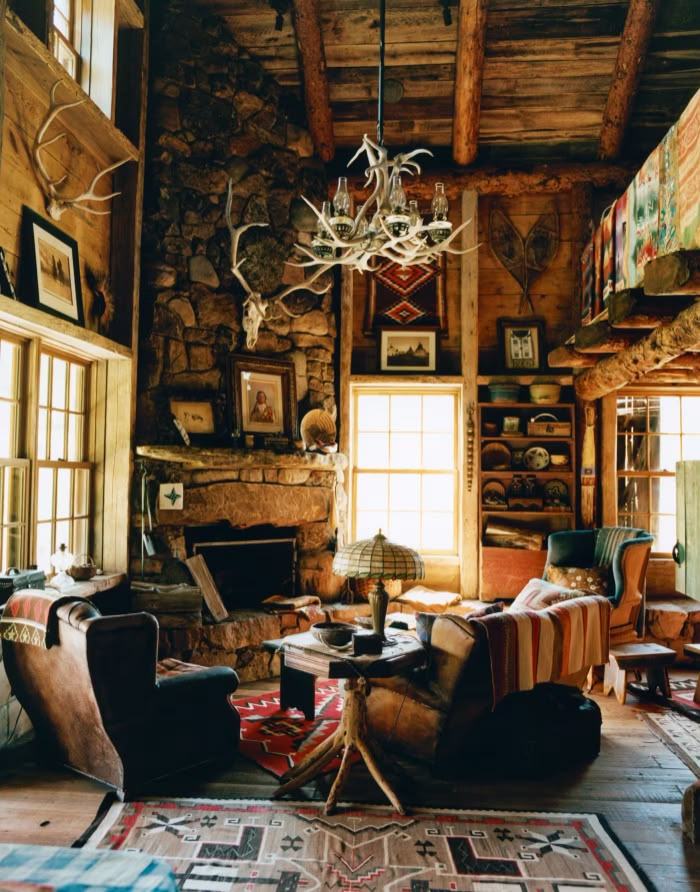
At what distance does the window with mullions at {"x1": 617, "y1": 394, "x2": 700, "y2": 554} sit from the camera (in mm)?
6867

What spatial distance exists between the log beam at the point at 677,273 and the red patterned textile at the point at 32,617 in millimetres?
3237

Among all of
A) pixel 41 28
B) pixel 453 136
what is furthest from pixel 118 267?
pixel 453 136

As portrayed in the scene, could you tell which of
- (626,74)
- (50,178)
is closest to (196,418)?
(50,178)

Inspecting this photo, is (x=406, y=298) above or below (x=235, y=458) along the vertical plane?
above

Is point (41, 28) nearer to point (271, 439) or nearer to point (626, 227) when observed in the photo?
point (271, 439)

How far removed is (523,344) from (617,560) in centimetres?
231

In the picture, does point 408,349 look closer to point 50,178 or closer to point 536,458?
point 536,458

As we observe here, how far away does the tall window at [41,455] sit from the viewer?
432 cm

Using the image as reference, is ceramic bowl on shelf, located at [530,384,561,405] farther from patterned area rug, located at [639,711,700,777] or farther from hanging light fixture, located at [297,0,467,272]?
patterned area rug, located at [639,711,700,777]

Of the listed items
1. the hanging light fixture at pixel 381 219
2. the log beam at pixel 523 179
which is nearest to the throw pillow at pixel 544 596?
the hanging light fixture at pixel 381 219

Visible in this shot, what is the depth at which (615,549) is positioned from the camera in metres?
5.90

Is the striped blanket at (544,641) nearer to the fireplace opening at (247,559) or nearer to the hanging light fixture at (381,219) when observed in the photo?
the hanging light fixture at (381,219)

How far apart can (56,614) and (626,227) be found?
4213 millimetres

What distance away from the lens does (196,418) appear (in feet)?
18.7
